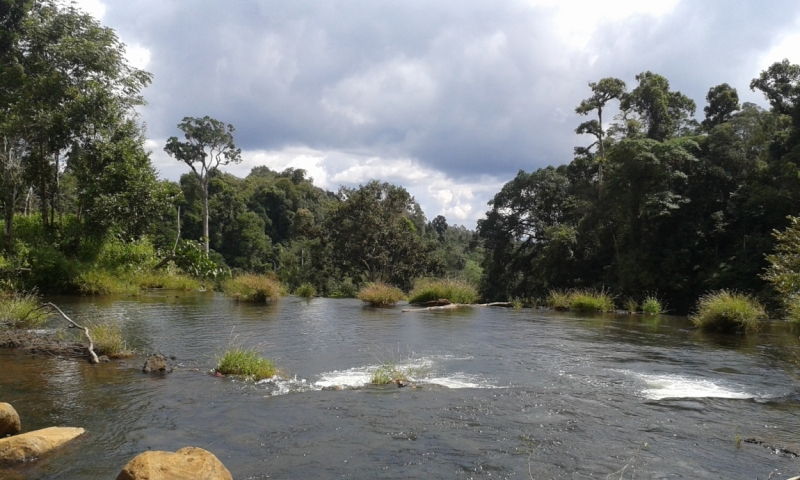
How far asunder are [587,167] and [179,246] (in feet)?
95.1

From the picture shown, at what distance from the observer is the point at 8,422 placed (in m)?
5.88

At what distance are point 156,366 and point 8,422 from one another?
3229 mm

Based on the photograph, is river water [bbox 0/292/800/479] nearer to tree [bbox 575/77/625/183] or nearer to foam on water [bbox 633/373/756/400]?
foam on water [bbox 633/373/756/400]

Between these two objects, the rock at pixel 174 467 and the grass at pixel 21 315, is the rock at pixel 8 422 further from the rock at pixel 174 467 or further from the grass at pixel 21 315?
the grass at pixel 21 315

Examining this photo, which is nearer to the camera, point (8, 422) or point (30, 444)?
point (30, 444)

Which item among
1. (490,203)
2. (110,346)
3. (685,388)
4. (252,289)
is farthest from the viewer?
(490,203)

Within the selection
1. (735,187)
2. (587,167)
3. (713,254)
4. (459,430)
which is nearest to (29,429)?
(459,430)

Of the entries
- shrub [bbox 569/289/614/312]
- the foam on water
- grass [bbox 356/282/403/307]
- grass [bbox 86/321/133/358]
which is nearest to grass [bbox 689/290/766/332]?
shrub [bbox 569/289/614/312]

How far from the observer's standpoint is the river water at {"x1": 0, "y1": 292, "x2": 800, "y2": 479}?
18.3 feet

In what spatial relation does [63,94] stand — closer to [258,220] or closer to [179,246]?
[179,246]

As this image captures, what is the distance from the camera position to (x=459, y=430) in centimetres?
657

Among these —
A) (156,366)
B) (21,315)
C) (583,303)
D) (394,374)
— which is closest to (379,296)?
(583,303)

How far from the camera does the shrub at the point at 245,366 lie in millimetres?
8992

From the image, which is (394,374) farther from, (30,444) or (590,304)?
(590,304)
